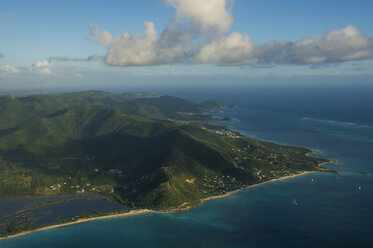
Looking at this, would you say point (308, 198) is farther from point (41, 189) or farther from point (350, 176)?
point (41, 189)

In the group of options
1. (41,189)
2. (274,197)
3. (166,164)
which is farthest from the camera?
(166,164)

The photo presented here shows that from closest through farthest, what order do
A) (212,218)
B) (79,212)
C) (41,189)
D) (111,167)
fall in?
(212,218), (79,212), (41,189), (111,167)

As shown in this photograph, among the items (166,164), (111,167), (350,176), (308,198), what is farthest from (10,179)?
(350,176)

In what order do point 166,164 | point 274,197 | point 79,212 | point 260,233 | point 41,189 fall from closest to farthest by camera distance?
point 260,233
point 79,212
point 274,197
point 41,189
point 166,164

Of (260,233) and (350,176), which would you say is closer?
(260,233)

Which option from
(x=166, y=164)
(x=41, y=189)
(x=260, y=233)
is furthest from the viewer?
(x=166, y=164)

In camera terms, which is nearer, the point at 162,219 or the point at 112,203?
the point at 162,219

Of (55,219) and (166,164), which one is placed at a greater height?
(166,164)

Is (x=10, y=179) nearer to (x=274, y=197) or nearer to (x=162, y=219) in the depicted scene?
(x=162, y=219)

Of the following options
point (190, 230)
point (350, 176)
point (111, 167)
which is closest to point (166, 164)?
point (111, 167)
